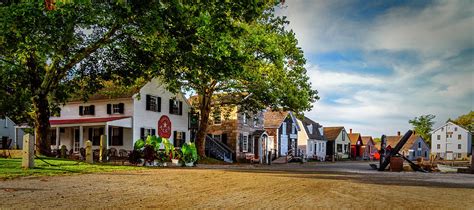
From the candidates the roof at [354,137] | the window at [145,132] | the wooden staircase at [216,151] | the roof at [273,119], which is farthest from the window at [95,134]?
the roof at [354,137]

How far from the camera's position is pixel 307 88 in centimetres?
3475

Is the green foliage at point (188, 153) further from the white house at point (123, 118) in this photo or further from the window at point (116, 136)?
the window at point (116, 136)

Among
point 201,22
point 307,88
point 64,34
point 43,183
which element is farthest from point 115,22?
point 307,88

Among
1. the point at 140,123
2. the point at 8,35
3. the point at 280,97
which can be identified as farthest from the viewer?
the point at 140,123

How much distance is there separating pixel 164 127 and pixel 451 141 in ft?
279

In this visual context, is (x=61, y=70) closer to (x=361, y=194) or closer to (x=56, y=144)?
(x=56, y=144)

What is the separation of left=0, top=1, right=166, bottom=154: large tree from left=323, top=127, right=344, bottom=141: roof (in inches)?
1927

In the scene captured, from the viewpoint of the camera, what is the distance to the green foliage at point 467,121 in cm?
10757

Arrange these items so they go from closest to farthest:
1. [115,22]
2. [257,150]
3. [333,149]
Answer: [115,22] → [257,150] → [333,149]

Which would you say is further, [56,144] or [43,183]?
[56,144]

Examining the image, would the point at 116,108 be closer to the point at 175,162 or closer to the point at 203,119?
the point at 203,119

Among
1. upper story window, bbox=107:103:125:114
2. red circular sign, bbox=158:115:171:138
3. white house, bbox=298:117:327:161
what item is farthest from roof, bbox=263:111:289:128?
upper story window, bbox=107:103:125:114

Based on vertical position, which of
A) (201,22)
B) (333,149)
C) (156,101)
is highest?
(201,22)

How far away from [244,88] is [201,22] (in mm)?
15572
